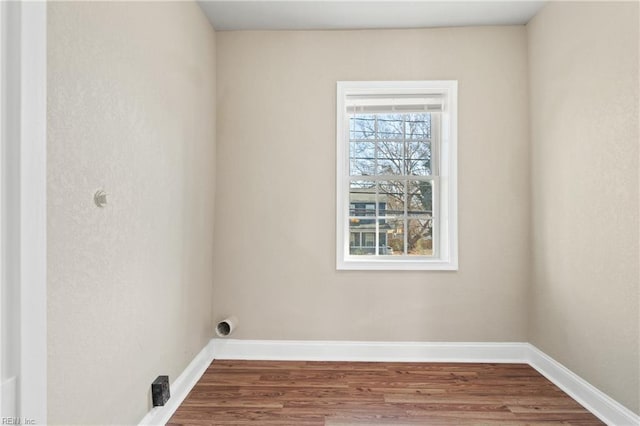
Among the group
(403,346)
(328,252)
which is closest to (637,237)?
(403,346)

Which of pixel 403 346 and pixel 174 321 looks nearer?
pixel 174 321

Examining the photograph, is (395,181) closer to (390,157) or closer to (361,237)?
(390,157)

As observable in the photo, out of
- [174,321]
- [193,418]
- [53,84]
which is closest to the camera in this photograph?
[53,84]

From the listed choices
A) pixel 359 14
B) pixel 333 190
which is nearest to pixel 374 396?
pixel 333 190

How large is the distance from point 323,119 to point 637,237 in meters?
2.06

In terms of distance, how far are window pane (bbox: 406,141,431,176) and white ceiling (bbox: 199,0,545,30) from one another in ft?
2.99

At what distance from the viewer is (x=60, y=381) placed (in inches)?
49.2

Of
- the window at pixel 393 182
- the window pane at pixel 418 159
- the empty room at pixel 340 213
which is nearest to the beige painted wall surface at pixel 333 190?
the empty room at pixel 340 213

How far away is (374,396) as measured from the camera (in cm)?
228

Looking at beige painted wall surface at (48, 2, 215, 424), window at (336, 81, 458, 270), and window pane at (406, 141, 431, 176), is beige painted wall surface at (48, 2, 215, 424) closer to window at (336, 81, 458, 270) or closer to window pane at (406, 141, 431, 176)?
window at (336, 81, 458, 270)

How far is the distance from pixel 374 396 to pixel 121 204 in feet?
5.88

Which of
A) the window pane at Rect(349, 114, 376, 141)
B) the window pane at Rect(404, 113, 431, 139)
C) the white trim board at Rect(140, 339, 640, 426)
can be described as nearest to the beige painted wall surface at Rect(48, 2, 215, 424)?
the white trim board at Rect(140, 339, 640, 426)

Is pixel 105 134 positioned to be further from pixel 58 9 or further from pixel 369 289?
pixel 369 289
